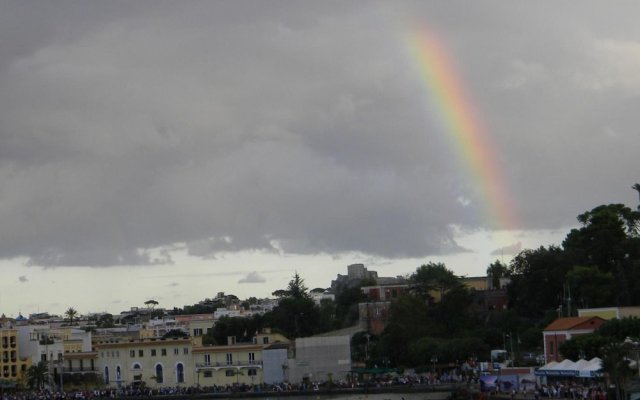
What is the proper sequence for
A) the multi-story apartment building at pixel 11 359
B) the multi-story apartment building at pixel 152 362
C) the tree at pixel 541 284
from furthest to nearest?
the multi-story apartment building at pixel 11 359
the multi-story apartment building at pixel 152 362
the tree at pixel 541 284

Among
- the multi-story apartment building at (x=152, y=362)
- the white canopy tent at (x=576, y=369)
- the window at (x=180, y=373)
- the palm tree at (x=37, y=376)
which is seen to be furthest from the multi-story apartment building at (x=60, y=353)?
the white canopy tent at (x=576, y=369)

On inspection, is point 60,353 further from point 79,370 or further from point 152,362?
point 152,362

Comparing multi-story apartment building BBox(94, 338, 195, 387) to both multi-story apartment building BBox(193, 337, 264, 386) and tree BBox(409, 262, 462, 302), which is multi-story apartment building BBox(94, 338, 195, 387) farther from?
tree BBox(409, 262, 462, 302)

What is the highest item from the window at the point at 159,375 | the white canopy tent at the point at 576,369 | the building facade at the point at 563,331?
the building facade at the point at 563,331

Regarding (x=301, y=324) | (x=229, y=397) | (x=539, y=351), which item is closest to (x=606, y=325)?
(x=539, y=351)

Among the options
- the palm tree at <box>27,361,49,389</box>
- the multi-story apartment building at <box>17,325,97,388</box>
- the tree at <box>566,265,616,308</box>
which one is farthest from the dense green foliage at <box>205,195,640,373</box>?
the palm tree at <box>27,361,49,389</box>

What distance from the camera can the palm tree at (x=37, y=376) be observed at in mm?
118562

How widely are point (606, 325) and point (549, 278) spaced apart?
35.4m

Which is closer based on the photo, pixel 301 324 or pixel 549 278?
pixel 549 278

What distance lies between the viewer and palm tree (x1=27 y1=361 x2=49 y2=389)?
11856 centimetres

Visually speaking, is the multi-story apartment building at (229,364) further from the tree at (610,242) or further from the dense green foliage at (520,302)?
the tree at (610,242)

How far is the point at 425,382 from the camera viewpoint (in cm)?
9419

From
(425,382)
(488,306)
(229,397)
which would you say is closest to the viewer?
(425,382)

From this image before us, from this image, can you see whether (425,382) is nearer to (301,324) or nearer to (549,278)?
(549,278)
